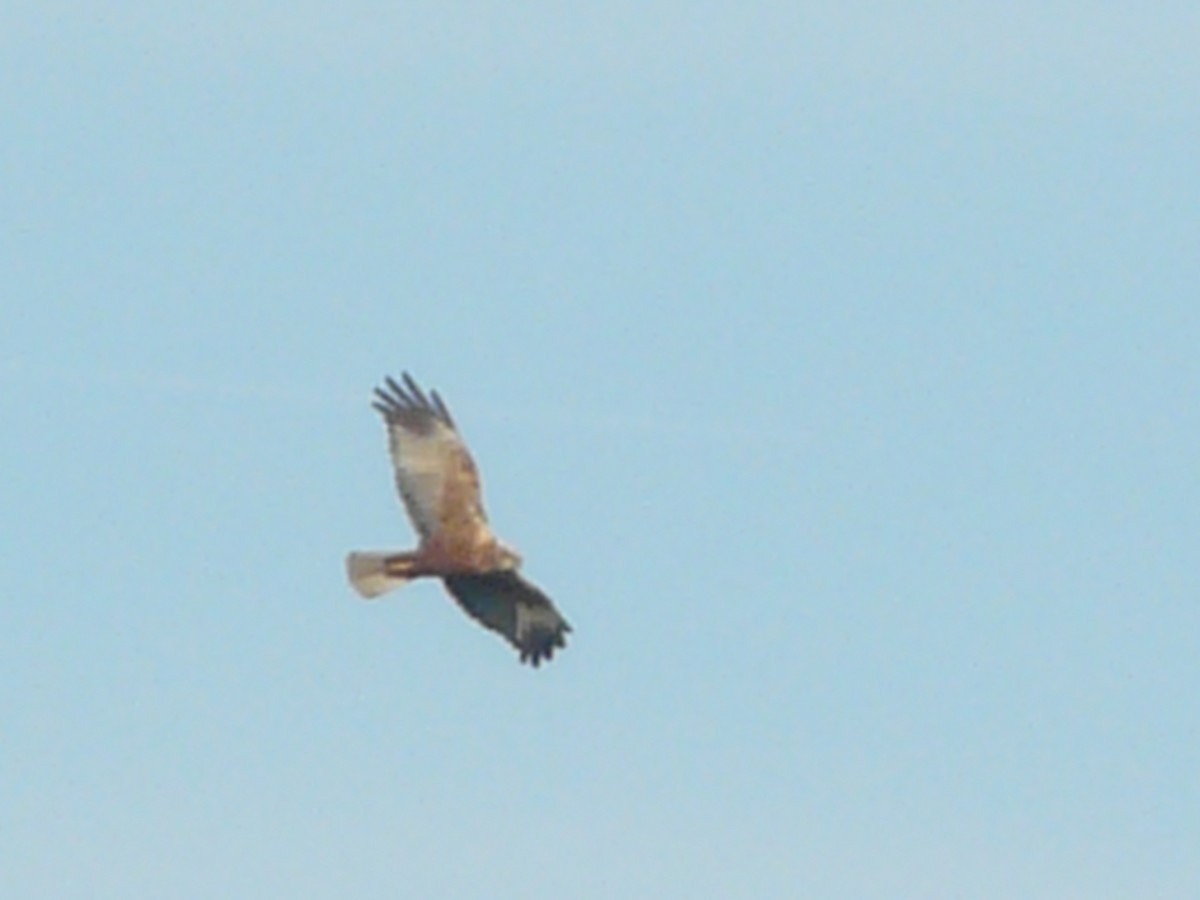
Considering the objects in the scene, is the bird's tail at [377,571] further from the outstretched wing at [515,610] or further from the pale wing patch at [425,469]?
the outstretched wing at [515,610]

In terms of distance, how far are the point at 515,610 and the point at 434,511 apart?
6.55ft

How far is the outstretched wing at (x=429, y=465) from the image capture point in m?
42.5

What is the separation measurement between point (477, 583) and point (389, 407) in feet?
6.76

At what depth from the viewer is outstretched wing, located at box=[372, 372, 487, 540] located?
42.5m

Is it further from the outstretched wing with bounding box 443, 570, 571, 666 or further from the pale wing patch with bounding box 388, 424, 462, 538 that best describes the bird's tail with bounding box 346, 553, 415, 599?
the outstretched wing with bounding box 443, 570, 571, 666

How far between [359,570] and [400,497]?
1128 millimetres

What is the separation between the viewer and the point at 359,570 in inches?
1654

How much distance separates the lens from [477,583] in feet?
144

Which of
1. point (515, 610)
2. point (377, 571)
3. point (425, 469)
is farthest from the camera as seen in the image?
point (515, 610)

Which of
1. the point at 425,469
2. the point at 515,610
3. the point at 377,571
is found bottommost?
the point at 377,571

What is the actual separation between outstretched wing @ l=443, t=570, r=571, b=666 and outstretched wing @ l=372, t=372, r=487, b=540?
38.7 inches

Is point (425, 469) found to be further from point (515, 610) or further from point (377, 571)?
point (515, 610)

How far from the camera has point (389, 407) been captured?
142ft

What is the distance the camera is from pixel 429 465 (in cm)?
4281
